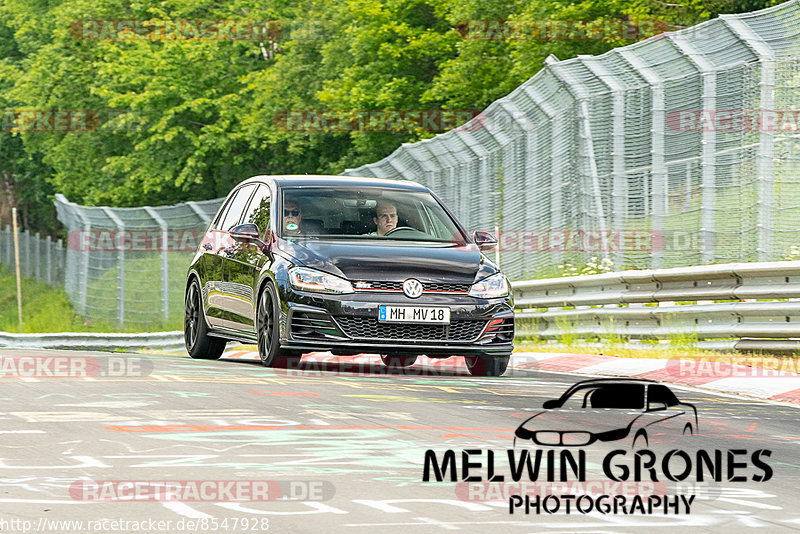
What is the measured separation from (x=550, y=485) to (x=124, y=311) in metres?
26.3

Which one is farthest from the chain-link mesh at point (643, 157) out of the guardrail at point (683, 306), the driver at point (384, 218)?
the driver at point (384, 218)

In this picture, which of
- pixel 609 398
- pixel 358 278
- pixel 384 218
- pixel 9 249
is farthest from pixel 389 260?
pixel 9 249

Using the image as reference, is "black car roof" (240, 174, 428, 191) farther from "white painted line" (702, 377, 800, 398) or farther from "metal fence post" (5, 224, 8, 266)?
"metal fence post" (5, 224, 8, 266)

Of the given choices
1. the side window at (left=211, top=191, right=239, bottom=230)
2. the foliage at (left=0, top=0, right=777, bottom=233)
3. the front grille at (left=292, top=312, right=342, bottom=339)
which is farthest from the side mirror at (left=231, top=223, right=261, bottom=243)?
the foliage at (left=0, top=0, right=777, bottom=233)

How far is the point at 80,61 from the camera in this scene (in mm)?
57094

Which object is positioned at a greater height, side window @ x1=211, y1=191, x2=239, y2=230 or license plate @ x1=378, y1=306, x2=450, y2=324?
side window @ x1=211, y1=191, x2=239, y2=230

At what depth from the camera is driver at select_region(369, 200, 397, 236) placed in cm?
1298

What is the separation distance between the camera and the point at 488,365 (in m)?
12.9

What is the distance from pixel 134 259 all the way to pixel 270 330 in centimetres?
2062

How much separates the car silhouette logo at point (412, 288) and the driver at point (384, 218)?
1.26m

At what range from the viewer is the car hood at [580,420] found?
877 cm

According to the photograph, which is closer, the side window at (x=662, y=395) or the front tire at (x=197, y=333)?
the side window at (x=662, y=395)

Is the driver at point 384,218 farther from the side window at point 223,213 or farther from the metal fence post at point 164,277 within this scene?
the metal fence post at point 164,277

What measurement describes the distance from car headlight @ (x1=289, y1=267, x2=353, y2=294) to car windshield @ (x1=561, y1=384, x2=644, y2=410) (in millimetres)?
1981
